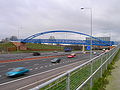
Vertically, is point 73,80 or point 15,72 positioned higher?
point 73,80

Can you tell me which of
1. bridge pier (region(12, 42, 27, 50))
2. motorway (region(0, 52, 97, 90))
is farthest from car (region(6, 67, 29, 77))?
bridge pier (region(12, 42, 27, 50))

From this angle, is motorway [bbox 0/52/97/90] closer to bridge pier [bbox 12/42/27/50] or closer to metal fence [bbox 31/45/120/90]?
metal fence [bbox 31/45/120/90]

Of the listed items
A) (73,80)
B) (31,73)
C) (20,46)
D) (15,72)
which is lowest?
(31,73)

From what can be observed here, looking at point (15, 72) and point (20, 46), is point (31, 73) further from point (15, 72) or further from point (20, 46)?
point (20, 46)

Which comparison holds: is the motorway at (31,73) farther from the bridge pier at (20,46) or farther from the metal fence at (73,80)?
the bridge pier at (20,46)

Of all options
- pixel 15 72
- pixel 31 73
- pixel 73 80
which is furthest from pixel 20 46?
pixel 73 80

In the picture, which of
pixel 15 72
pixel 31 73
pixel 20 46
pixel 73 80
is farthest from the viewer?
pixel 20 46

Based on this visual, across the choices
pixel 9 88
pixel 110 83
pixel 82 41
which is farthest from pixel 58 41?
pixel 110 83

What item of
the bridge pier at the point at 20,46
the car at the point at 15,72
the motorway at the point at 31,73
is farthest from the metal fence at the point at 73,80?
the bridge pier at the point at 20,46

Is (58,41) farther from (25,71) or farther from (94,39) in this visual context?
(25,71)

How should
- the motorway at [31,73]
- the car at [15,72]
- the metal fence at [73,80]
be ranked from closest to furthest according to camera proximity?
the metal fence at [73,80], the motorway at [31,73], the car at [15,72]

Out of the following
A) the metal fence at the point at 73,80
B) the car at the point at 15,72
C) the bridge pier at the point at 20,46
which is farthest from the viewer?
the bridge pier at the point at 20,46

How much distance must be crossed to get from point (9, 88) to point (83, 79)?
31.9ft

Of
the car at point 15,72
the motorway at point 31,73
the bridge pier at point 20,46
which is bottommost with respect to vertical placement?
the motorway at point 31,73
